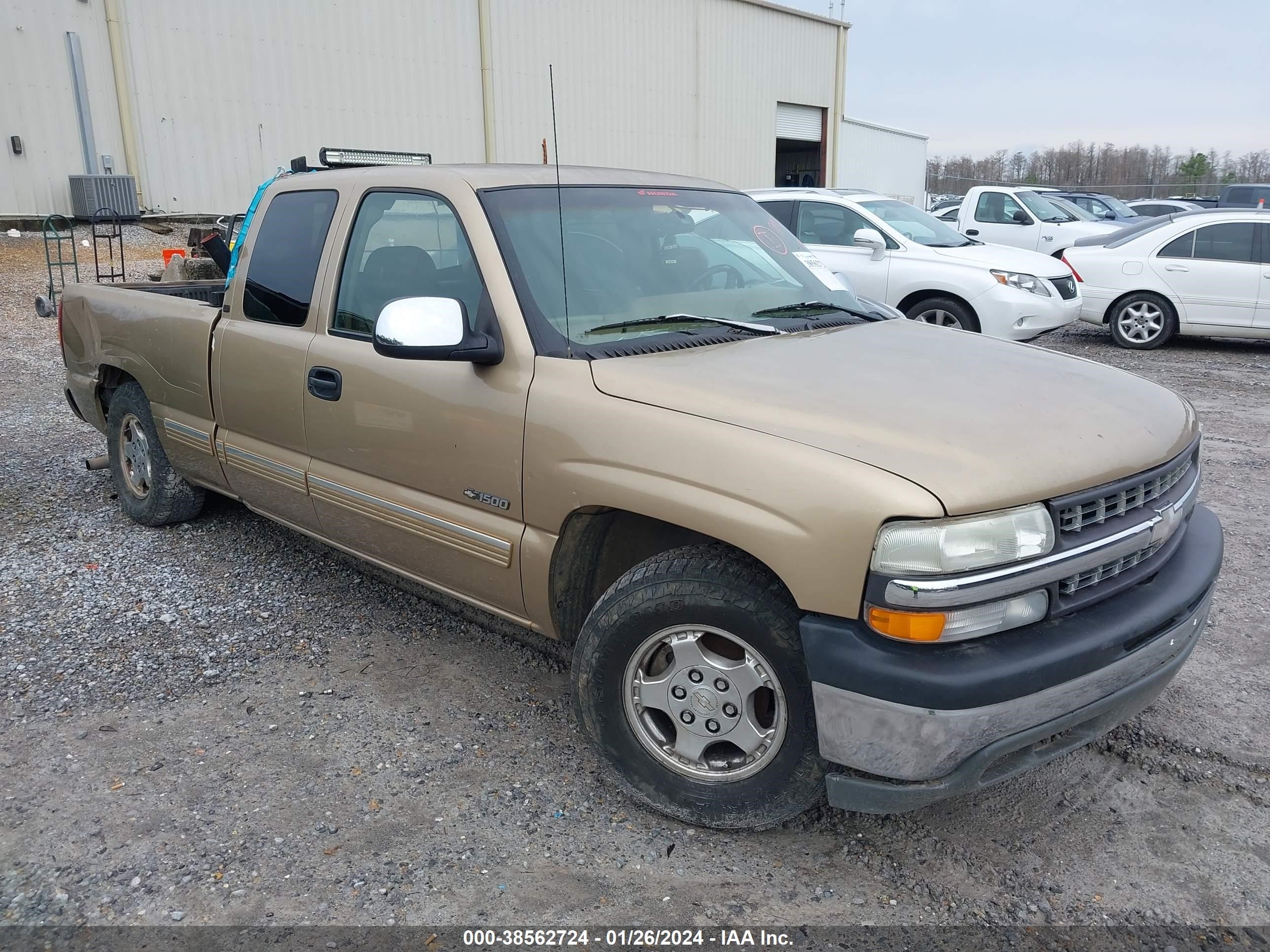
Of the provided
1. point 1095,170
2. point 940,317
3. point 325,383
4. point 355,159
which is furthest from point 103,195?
point 1095,170

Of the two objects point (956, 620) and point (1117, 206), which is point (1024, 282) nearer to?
point (956, 620)

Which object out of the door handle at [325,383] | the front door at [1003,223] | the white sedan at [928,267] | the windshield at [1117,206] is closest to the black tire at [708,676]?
the door handle at [325,383]

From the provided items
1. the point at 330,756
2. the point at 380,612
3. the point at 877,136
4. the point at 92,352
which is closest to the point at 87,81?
the point at 92,352

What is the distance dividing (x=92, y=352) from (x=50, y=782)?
2949 millimetres

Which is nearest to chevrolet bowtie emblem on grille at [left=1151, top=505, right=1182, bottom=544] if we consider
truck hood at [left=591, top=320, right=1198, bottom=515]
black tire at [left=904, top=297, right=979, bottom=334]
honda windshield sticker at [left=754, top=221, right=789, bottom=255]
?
truck hood at [left=591, top=320, right=1198, bottom=515]

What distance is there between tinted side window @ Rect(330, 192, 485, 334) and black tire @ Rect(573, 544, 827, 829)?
1.24 meters

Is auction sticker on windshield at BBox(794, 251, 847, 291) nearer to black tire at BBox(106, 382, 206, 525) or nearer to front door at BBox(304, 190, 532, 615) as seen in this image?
front door at BBox(304, 190, 532, 615)

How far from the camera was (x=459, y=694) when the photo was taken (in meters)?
3.52

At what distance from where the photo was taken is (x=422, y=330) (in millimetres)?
2879

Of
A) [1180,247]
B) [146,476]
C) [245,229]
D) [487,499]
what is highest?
[245,229]

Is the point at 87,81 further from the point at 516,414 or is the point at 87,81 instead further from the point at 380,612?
the point at 516,414

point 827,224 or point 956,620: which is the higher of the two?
point 827,224

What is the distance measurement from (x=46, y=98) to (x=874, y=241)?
551 inches

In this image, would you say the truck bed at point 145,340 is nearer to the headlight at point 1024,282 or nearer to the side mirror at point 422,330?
the side mirror at point 422,330
